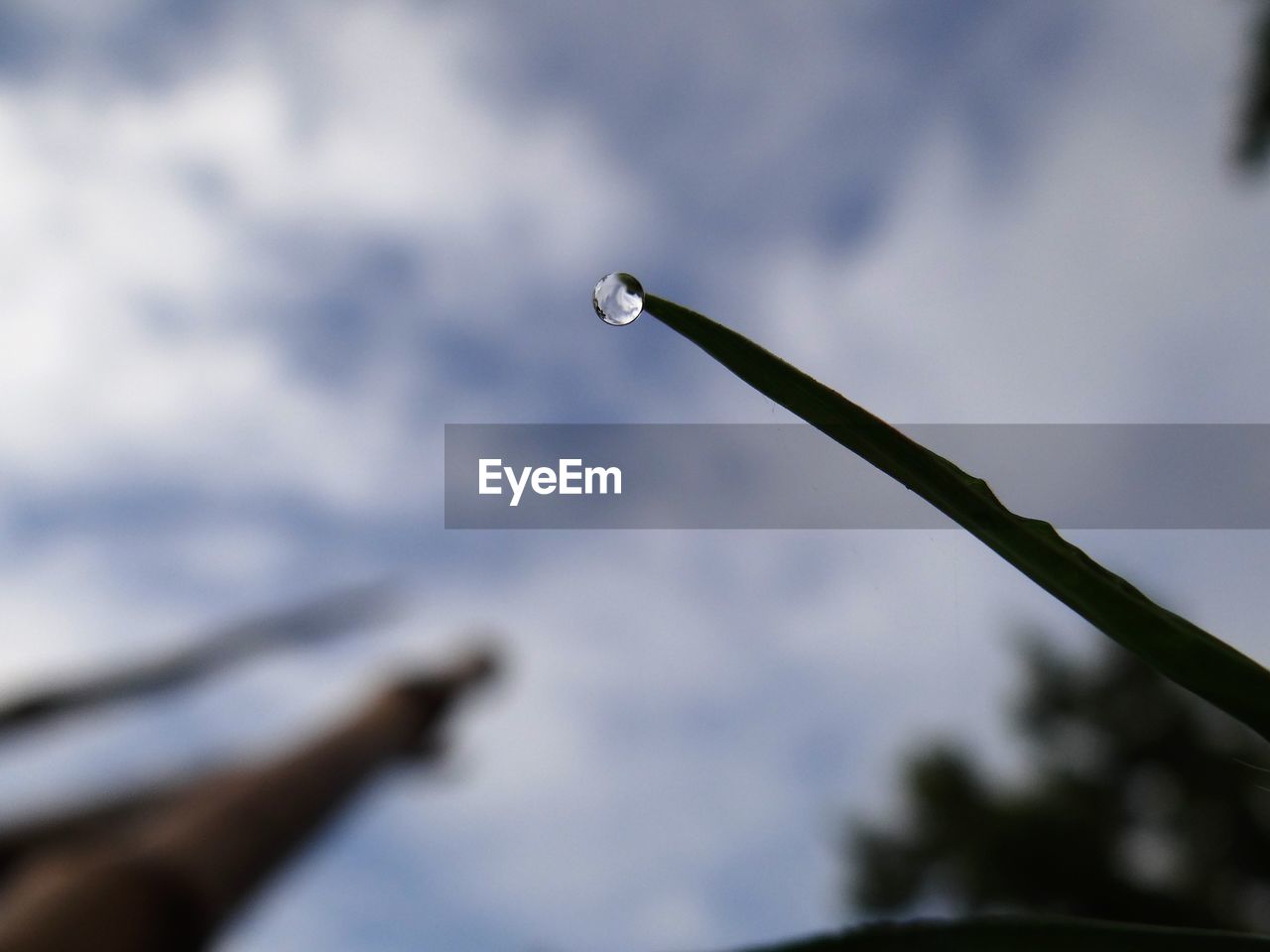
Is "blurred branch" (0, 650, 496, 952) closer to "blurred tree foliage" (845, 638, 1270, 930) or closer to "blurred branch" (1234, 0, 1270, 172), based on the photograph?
"blurred branch" (1234, 0, 1270, 172)

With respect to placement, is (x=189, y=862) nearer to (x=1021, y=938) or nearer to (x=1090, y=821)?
(x=1021, y=938)

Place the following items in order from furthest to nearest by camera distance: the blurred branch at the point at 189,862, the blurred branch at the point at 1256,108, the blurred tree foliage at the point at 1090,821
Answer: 1. the blurred tree foliage at the point at 1090,821
2. the blurred branch at the point at 1256,108
3. the blurred branch at the point at 189,862

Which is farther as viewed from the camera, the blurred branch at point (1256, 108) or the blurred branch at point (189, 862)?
the blurred branch at point (1256, 108)

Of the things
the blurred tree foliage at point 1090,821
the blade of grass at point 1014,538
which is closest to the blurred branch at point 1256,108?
the blade of grass at point 1014,538

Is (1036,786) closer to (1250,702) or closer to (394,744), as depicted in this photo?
(394,744)

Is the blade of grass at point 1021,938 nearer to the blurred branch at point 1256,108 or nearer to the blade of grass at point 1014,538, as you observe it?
the blade of grass at point 1014,538

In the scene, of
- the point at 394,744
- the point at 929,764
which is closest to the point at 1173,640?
the point at 394,744

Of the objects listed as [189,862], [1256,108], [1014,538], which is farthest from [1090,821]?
[1014,538]
